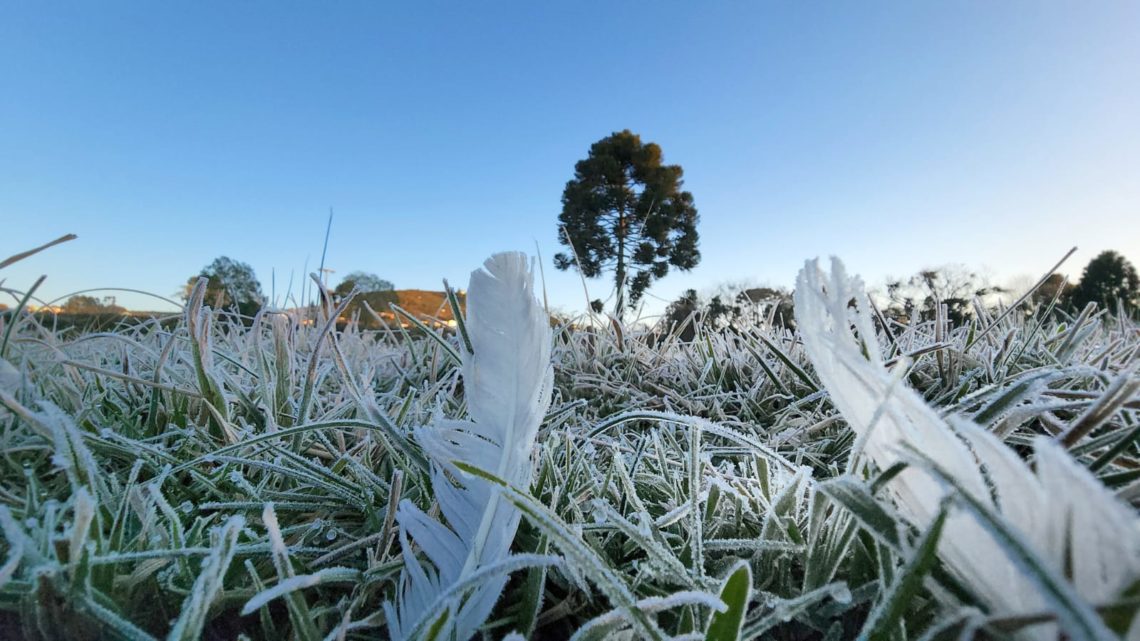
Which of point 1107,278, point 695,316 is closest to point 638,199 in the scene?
point 1107,278

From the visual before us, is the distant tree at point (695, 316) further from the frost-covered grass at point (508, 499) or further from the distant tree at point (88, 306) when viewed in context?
the distant tree at point (88, 306)

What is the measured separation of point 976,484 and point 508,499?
34 cm

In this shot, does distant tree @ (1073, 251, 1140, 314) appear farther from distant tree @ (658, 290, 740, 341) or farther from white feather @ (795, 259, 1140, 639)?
white feather @ (795, 259, 1140, 639)

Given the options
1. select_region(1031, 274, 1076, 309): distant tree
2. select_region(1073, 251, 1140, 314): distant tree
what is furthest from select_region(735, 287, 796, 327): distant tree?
select_region(1073, 251, 1140, 314): distant tree

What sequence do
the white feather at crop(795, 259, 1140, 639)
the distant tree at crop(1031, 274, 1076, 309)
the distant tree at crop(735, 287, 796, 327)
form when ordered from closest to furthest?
the white feather at crop(795, 259, 1140, 639), the distant tree at crop(1031, 274, 1076, 309), the distant tree at crop(735, 287, 796, 327)

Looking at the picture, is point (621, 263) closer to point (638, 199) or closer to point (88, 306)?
point (638, 199)

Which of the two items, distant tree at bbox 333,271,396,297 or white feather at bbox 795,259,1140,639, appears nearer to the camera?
white feather at bbox 795,259,1140,639

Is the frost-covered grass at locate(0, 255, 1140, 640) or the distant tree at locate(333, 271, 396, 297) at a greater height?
the distant tree at locate(333, 271, 396, 297)

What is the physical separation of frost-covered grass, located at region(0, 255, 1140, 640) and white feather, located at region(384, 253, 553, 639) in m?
0.04

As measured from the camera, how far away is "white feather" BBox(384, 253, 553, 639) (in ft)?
1.91

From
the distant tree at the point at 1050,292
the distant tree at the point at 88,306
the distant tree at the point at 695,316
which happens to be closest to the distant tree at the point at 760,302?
the distant tree at the point at 695,316

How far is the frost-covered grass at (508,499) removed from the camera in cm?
45

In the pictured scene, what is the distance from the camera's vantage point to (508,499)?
0.48 m

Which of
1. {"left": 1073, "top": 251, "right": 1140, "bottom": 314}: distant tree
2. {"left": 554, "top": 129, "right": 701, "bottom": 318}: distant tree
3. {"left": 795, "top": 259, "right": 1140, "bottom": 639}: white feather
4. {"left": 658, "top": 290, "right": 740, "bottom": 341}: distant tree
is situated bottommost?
{"left": 795, "top": 259, "right": 1140, "bottom": 639}: white feather
